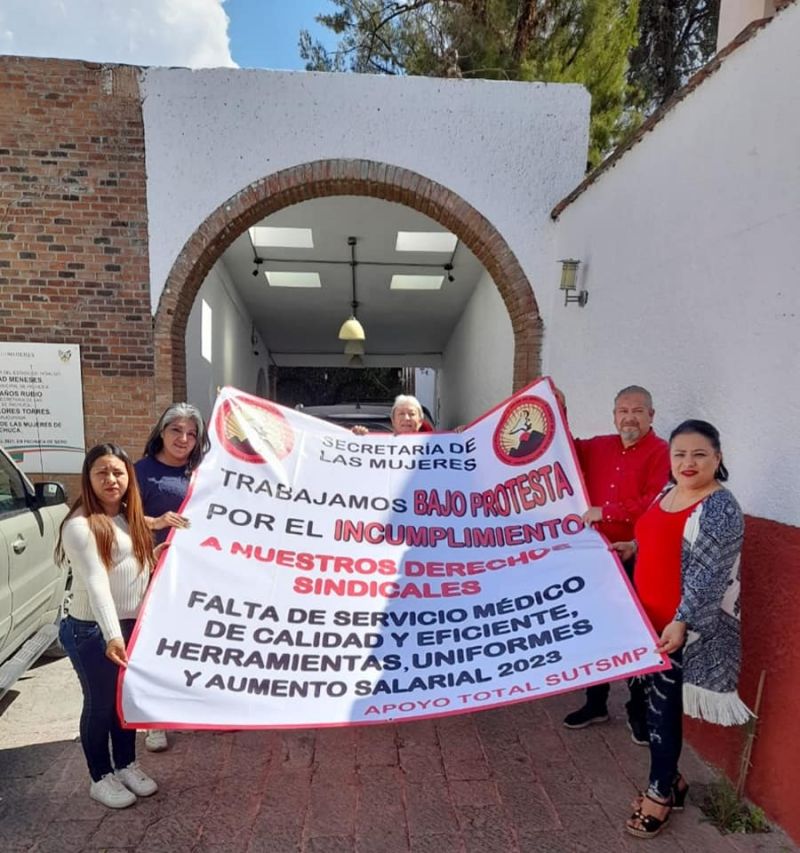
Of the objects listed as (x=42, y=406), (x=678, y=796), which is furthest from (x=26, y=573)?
(x=678, y=796)

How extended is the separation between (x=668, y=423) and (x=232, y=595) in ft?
8.11

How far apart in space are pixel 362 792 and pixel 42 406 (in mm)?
4493

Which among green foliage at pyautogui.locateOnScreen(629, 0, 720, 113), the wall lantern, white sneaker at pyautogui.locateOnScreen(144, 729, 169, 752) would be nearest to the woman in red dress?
white sneaker at pyautogui.locateOnScreen(144, 729, 169, 752)

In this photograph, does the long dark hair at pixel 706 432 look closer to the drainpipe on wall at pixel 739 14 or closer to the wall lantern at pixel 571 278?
the wall lantern at pixel 571 278

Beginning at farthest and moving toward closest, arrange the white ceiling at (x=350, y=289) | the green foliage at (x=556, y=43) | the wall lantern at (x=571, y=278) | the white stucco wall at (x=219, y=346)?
1. the green foliage at (x=556, y=43)
2. the white ceiling at (x=350, y=289)
3. the white stucco wall at (x=219, y=346)
4. the wall lantern at (x=571, y=278)

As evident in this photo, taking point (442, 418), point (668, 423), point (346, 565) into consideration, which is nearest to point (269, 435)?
point (346, 565)

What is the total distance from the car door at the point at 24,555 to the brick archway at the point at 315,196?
2020mm

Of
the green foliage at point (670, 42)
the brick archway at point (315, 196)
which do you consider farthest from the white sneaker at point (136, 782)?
the green foliage at point (670, 42)

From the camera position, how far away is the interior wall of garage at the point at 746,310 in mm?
2404

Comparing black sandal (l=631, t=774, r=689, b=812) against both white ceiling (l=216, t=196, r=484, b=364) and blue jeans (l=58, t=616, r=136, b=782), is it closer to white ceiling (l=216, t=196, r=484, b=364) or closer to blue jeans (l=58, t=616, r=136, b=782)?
blue jeans (l=58, t=616, r=136, b=782)

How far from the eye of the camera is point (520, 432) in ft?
10.5

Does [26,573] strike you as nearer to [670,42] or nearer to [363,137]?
[363,137]

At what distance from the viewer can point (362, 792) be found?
8.58 feet

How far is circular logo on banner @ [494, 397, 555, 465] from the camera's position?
10.2 ft
